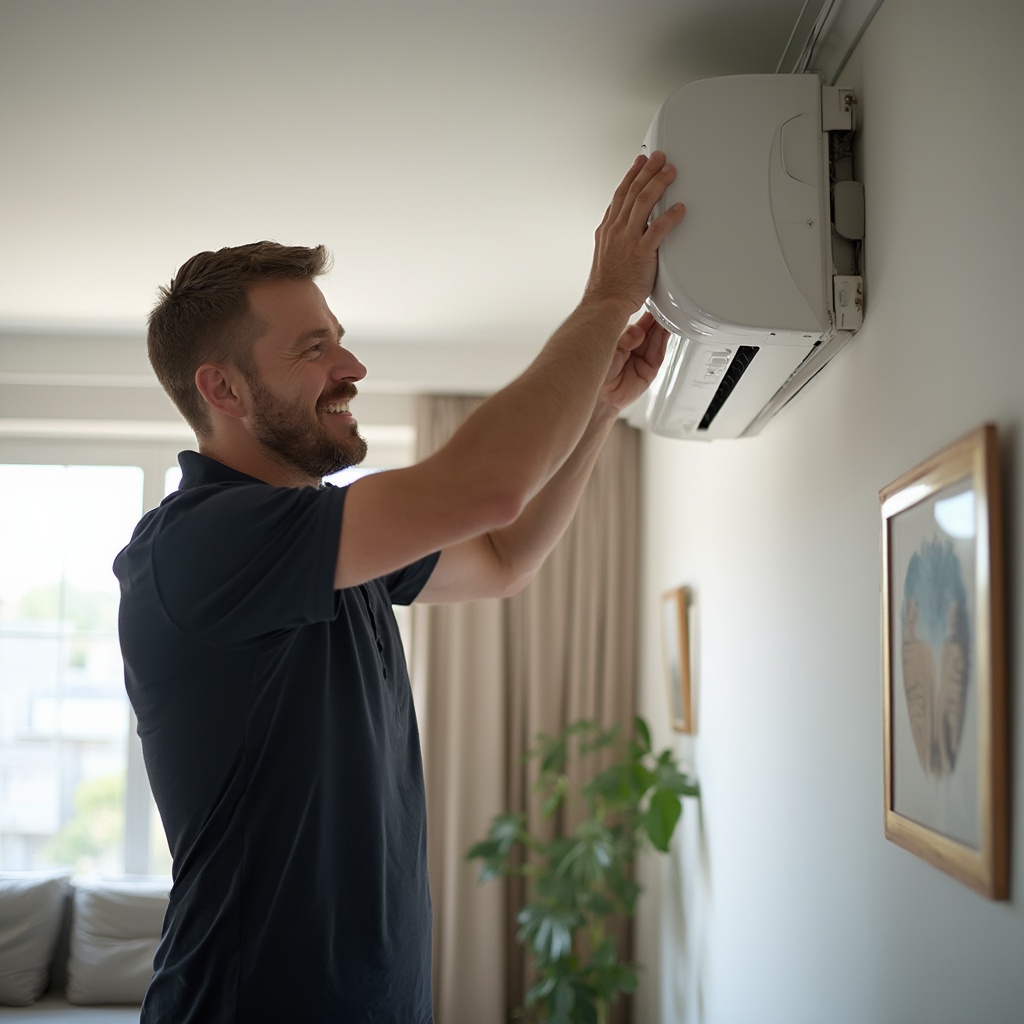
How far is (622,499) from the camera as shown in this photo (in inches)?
192

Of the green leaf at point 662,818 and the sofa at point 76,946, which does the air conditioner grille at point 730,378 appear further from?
the sofa at point 76,946

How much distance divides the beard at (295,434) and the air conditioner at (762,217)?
605mm

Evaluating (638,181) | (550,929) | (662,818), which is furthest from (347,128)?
(550,929)

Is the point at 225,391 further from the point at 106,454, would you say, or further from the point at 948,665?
the point at 106,454

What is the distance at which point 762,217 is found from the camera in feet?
6.03

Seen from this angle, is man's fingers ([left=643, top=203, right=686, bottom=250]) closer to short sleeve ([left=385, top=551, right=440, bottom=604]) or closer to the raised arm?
the raised arm

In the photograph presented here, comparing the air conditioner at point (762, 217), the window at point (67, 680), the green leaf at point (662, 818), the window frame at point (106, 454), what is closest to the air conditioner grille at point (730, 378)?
the air conditioner at point (762, 217)

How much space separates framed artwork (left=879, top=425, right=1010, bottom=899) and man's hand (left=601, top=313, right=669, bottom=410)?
16.5 inches

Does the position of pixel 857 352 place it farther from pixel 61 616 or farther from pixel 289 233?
pixel 61 616

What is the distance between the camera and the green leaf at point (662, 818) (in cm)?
329

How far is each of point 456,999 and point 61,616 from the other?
242cm

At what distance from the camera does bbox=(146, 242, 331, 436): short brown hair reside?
1.51 metres

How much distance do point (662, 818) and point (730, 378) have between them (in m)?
1.64

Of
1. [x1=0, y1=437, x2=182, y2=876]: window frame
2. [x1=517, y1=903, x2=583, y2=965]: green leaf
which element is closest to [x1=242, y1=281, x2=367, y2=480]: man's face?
[x1=517, y1=903, x2=583, y2=965]: green leaf
